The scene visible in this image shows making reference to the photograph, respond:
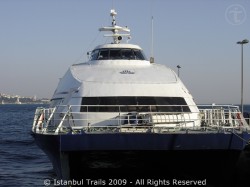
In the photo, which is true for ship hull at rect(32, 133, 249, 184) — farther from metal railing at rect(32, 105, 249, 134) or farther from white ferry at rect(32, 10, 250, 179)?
metal railing at rect(32, 105, 249, 134)

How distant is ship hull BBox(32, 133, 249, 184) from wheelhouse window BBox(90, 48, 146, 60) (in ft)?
22.2

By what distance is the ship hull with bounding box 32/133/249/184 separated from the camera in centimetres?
1259

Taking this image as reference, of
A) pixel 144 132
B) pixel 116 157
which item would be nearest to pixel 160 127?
pixel 144 132

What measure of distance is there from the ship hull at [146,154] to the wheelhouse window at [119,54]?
6774 millimetres

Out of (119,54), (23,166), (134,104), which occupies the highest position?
(119,54)

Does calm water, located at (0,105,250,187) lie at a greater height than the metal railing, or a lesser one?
lesser

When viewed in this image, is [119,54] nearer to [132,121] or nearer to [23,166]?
[132,121]

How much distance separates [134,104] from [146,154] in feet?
9.26

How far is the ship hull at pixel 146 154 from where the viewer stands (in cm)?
1259

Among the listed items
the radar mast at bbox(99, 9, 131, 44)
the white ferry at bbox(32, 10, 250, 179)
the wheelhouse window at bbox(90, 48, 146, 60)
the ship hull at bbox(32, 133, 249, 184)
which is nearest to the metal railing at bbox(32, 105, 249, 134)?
the white ferry at bbox(32, 10, 250, 179)

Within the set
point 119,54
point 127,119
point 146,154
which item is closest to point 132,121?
point 127,119

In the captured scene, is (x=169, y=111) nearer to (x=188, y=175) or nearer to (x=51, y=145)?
(x=188, y=175)

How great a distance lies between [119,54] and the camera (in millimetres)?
19469

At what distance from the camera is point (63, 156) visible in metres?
12.9
